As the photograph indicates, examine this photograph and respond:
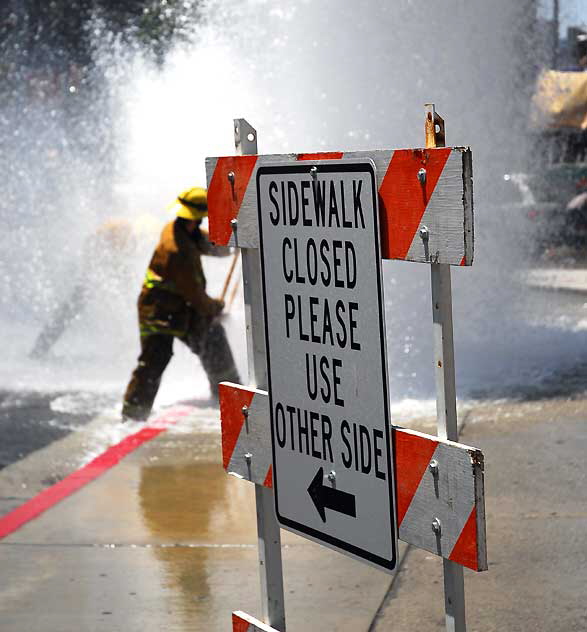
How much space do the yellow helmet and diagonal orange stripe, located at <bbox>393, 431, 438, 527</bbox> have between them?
509cm

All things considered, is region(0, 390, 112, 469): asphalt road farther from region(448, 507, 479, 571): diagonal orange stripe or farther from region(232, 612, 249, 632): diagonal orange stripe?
region(448, 507, 479, 571): diagonal orange stripe

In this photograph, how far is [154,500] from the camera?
6039 mm

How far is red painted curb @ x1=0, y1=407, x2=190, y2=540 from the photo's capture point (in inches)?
230

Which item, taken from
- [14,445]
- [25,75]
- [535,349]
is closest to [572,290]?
[535,349]

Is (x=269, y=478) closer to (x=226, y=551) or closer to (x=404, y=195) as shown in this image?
(x=404, y=195)

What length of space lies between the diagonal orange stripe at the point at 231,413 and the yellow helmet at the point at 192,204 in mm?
4384

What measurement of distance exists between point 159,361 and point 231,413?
15.2 ft

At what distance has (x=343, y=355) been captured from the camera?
288 centimetres

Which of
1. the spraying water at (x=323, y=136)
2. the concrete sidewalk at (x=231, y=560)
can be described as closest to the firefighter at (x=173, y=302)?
the spraying water at (x=323, y=136)

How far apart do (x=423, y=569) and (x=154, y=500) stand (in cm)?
167

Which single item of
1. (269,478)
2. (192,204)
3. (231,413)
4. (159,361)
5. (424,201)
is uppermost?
(424,201)

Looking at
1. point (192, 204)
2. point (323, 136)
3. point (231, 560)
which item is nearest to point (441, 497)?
point (231, 560)

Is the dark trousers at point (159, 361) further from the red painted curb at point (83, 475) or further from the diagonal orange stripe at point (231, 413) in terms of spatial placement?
the diagonal orange stripe at point (231, 413)

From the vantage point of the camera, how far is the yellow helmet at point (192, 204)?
25.3 ft
